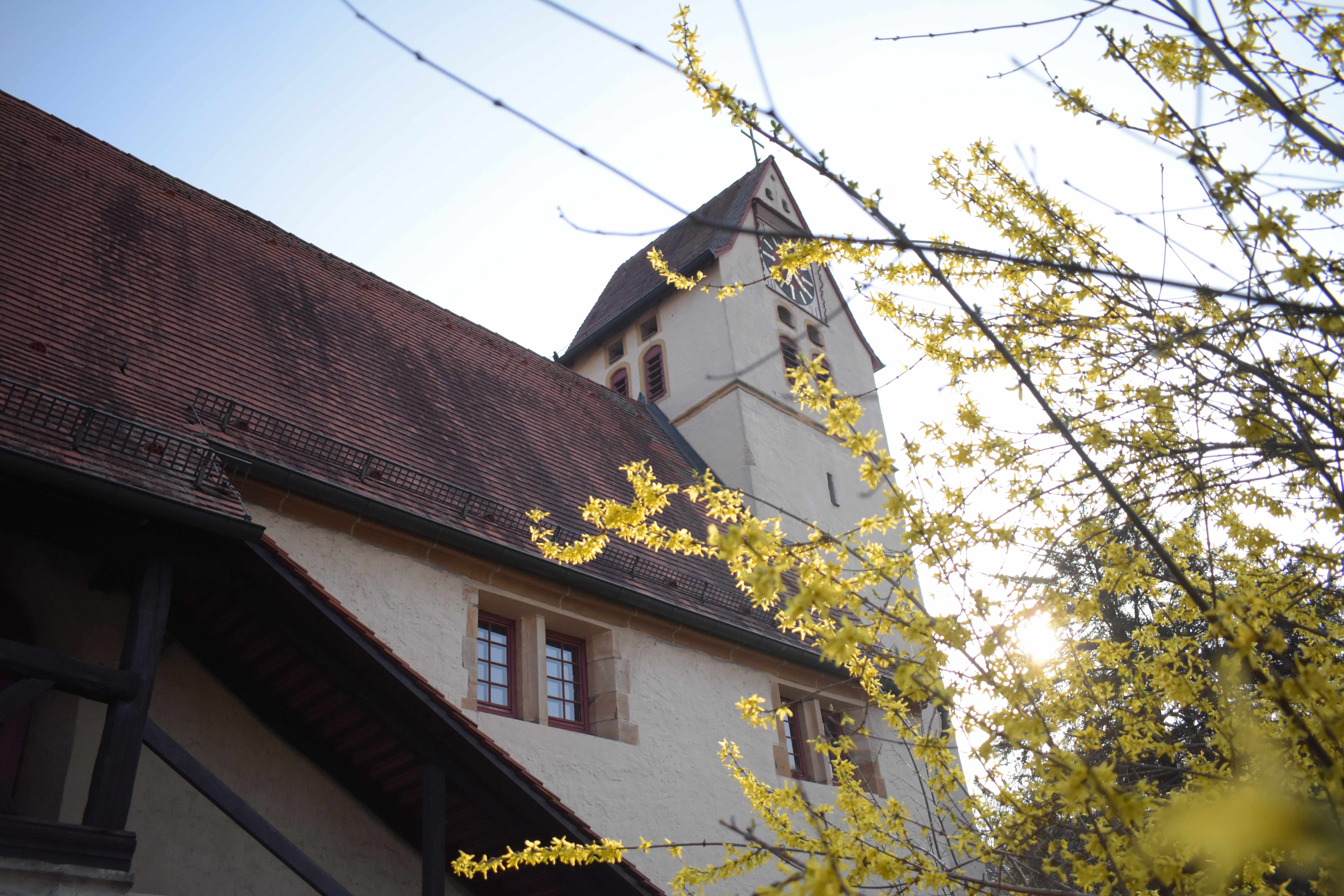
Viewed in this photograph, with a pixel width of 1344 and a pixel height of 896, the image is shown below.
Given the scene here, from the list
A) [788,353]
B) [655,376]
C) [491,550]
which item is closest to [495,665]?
[491,550]

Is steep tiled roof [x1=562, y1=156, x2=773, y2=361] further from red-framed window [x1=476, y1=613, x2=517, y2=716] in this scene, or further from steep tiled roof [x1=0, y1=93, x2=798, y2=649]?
red-framed window [x1=476, y1=613, x2=517, y2=716]

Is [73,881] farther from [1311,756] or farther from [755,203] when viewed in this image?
[755,203]

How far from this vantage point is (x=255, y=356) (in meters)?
9.23

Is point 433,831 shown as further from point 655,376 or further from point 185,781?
point 655,376

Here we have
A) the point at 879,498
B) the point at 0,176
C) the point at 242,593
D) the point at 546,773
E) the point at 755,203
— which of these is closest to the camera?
the point at 242,593

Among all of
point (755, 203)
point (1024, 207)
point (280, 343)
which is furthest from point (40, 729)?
point (755, 203)

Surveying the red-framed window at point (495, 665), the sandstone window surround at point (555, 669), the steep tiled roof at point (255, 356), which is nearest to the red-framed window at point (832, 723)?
the steep tiled roof at point (255, 356)

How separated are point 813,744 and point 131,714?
711 centimetres

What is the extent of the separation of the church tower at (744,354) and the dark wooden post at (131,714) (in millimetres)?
9144

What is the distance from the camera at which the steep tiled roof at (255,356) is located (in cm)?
739

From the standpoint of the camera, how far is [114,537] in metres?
5.50

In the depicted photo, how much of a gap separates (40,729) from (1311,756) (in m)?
6.63

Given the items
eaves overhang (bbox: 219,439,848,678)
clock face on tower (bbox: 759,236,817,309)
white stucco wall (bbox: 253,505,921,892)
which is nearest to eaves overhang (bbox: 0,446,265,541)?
eaves overhang (bbox: 219,439,848,678)

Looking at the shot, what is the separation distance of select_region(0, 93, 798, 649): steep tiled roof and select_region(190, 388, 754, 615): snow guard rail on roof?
0.13 ft
